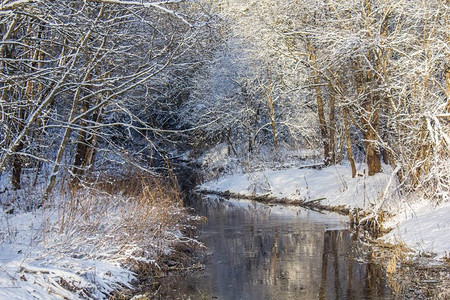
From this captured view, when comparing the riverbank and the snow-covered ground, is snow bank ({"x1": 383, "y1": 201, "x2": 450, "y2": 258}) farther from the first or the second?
the riverbank

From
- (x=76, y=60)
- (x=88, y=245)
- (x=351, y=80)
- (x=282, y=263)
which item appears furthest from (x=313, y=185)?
(x=88, y=245)

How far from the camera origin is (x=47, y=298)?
653 cm

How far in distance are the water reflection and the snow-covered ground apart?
1098mm

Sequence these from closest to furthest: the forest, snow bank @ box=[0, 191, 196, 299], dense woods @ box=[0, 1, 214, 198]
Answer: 1. dense woods @ box=[0, 1, 214, 198]
2. snow bank @ box=[0, 191, 196, 299]
3. the forest

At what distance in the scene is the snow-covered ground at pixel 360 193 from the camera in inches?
420

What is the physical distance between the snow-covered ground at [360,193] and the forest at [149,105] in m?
0.44

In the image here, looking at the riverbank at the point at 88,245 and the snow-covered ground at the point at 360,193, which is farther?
the snow-covered ground at the point at 360,193

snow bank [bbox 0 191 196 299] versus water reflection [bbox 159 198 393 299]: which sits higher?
snow bank [bbox 0 191 196 299]

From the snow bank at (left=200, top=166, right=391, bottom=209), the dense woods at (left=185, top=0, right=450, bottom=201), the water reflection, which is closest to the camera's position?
the water reflection

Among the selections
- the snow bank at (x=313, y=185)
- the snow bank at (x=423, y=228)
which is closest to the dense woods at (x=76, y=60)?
the snow bank at (x=423, y=228)

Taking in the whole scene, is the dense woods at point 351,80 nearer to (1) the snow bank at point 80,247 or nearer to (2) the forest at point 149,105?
(2) the forest at point 149,105

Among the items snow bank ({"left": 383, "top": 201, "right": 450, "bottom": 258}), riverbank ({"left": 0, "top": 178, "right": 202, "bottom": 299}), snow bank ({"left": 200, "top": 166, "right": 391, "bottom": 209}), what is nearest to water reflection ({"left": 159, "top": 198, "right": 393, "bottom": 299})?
riverbank ({"left": 0, "top": 178, "right": 202, "bottom": 299})

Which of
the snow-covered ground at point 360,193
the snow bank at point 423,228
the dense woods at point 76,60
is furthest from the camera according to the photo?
the snow-covered ground at point 360,193

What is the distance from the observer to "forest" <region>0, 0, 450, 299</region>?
24.6 ft
